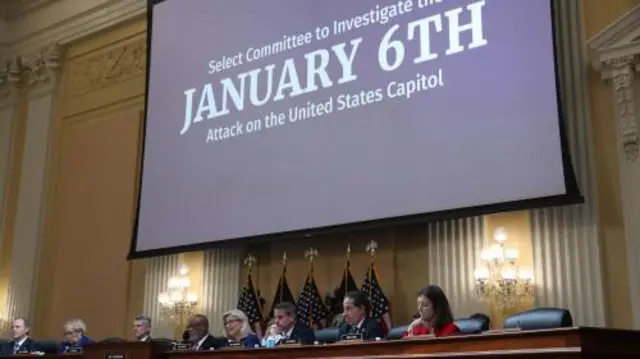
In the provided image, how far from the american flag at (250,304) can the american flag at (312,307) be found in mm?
495

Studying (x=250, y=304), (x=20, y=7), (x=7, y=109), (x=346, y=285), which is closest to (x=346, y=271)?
(x=346, y=285)

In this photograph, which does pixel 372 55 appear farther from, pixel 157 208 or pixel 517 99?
pixel 157 208

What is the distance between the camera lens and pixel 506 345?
3684 millimetres

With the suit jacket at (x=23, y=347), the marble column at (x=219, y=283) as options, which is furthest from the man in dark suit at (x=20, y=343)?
the marble column at (x=219, y=283)

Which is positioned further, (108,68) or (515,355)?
(108,68)

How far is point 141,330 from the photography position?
6965 millimetres

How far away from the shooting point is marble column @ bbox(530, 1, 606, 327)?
5953 millimetres

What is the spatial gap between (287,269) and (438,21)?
2.72 metres

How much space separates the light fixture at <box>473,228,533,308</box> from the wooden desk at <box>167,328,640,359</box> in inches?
91.1

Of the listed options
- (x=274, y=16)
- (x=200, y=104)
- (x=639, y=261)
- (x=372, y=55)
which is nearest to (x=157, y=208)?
(x=200, y=104)

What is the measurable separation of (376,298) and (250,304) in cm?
140

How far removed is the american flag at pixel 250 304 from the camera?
7789 mm

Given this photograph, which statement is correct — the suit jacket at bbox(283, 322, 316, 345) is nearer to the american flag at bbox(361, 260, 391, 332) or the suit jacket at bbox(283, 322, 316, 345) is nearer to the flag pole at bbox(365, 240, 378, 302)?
the american flag at bbox(361, 260, 391, 332)

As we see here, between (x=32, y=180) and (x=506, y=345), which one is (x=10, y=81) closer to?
(x=32, y=180)
